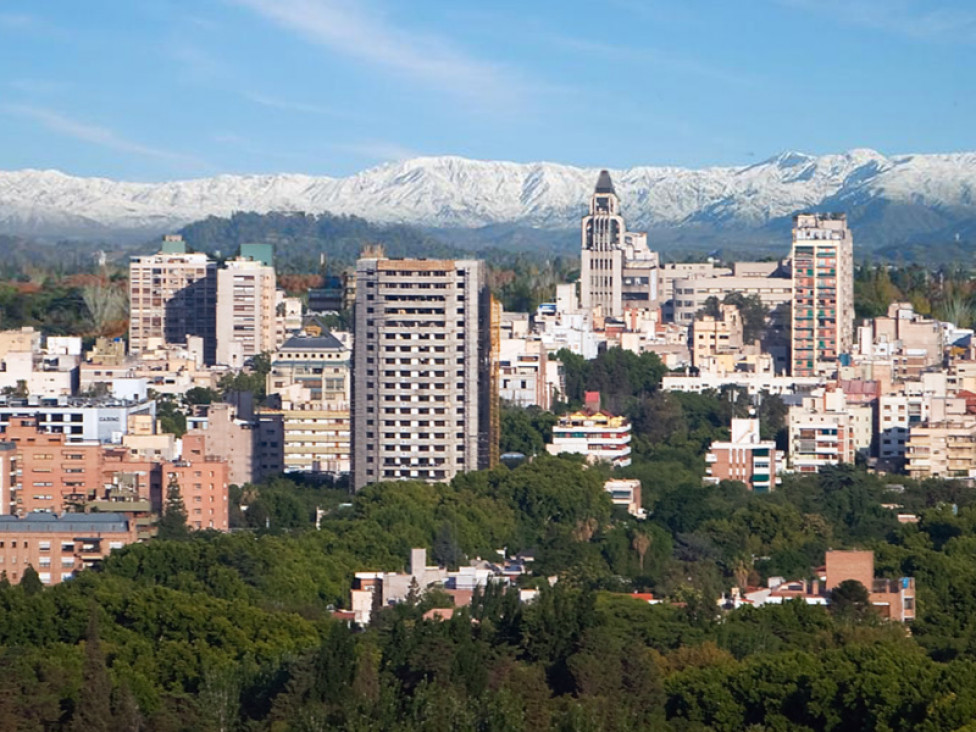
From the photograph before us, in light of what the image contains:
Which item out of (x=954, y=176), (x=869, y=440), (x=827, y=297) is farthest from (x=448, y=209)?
(x=869, y=440)

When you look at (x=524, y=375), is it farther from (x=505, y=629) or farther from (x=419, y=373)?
(x=505, y=629)

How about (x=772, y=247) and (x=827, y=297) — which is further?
(x=772, y=247)

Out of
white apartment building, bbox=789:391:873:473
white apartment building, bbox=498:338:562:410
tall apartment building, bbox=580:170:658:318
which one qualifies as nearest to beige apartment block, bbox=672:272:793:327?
tall apartment building, bbox=580:170:658:318

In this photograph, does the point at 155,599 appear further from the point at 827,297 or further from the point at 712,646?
the point at 827,297

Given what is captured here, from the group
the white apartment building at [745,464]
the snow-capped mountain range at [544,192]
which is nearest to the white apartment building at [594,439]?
the white apartment building at [745,464]

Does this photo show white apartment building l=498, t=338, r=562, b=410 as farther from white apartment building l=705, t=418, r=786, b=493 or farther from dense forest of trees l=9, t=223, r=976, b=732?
dense forest of trees l=9, t=223, r=976, b=732
